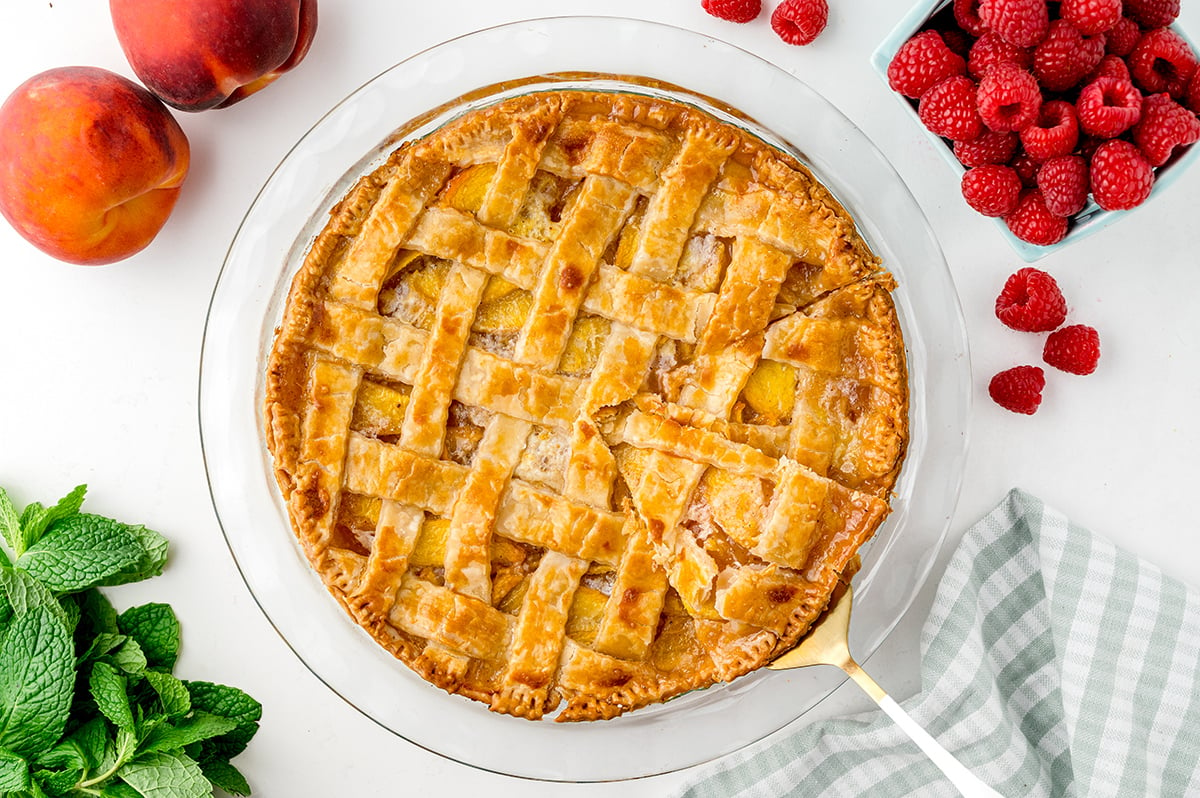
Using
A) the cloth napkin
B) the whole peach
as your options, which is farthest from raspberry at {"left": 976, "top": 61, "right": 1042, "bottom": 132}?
the whole peach

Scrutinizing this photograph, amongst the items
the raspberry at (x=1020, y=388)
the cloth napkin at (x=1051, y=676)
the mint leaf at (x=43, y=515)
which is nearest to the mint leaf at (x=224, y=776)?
the mint leaf at (x=43, y=515)

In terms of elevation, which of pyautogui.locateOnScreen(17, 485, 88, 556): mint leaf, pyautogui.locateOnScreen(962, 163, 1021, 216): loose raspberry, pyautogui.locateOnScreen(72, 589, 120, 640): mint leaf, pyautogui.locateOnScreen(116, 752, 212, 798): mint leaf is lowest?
pyautogui.locateOnScreen(116, 752, 212, 798): mint leaf

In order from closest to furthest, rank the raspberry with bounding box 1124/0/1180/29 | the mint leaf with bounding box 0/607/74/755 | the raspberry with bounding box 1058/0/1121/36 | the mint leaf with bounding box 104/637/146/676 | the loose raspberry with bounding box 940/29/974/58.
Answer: the raspberry with bounding box 1058/0/1121/36 < the raspberry with bounding box 1124/0/1180/29 < the loose raspberry with bounding box 940/29/974/58 < the mint leaf with bounding box 0/607/74/755 < the mint leaf with bounding box 104/637/146/676

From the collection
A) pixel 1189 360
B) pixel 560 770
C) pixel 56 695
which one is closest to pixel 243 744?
pixel 56 695

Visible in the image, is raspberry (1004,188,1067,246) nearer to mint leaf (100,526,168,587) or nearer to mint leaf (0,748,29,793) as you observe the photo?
mint leaf (100,526,168,587)

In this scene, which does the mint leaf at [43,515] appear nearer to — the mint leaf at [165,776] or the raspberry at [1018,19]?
the mint leaf at [165,776]

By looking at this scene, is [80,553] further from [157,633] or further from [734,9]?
[734,9]

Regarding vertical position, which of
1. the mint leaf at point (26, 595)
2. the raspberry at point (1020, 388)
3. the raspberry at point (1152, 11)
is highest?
the raspberry at point (1152, 11)
